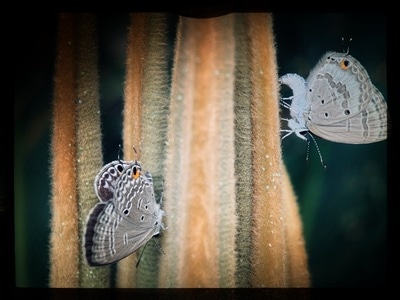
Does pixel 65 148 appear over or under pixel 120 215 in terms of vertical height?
over

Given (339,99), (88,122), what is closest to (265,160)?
(339,99)

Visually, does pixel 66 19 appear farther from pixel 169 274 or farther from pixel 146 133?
pixel 169 274

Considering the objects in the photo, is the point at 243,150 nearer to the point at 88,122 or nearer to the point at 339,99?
the point at 339,99

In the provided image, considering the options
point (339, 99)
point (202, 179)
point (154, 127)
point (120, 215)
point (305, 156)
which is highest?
point (339, 99)

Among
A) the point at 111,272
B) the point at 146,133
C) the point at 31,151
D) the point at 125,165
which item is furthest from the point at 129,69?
the point at 111,272

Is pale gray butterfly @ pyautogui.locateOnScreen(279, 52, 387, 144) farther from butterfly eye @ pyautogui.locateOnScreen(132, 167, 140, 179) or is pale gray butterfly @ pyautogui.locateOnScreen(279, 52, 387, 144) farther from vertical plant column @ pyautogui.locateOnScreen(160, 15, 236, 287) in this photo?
butterfly eye @ pyautogui.locateOnScreen(132, 167, 140, 179)
